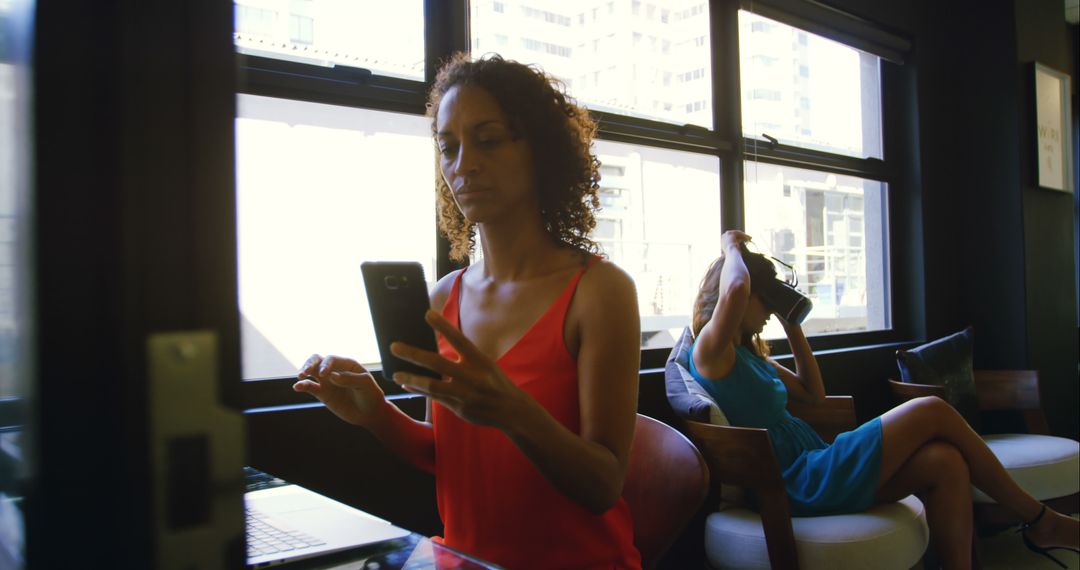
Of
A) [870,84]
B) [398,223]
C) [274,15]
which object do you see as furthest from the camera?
[870,84]

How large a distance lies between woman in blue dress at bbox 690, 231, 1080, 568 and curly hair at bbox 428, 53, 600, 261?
1.10 metres

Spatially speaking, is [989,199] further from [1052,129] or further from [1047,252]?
[1052,129]

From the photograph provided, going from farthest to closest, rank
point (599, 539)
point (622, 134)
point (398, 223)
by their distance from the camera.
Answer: point (622, 134) < point (398, 223) < point (599, 539)

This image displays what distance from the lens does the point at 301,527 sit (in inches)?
39.0

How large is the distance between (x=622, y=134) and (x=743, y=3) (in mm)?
976

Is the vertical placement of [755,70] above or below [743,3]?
below

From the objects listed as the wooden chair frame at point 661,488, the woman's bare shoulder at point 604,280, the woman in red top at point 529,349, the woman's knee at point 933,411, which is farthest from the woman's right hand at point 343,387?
the woman's knee at point 933,411

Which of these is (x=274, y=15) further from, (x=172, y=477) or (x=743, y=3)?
(x=743, y=3)

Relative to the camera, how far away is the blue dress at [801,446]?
213 centimetres

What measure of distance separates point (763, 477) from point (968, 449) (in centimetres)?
82

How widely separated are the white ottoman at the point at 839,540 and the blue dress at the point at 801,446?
0.06m

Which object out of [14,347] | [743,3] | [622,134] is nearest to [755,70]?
[743,3]

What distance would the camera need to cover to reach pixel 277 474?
169 cm

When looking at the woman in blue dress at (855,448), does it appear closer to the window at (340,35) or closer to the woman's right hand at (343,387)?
the window at (340,35)
